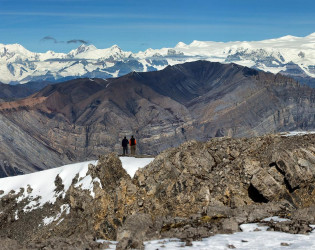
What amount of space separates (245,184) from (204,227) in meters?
11.4

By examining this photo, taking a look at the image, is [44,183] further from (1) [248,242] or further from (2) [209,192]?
(1) [248,242]

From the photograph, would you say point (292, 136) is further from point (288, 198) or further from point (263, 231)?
point (263, 231)

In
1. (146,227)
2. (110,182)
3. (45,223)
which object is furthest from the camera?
(45,223)

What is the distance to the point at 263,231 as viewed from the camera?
23.1 meters

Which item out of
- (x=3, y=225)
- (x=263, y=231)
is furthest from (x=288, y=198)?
(x=3, y=225)

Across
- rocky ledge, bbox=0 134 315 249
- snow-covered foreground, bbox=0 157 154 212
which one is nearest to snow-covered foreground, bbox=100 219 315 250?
rocky ledge, bbox=0 134 315 249

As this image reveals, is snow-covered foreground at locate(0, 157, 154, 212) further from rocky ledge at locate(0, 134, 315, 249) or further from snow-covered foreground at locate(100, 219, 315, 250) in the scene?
snow-covered foreground at locate(100, 219, 315, 250)

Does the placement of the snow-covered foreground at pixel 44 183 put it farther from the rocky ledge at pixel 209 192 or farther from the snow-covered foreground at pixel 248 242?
the snow-covered foreground at pixel 248 242

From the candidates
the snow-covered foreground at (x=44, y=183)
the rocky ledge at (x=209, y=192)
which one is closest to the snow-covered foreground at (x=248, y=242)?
the rocky ledge at (x=209, y=192)

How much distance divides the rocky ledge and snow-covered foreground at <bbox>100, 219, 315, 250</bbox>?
1.22 m

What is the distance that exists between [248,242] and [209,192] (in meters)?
14.7

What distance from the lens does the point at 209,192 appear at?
118ft

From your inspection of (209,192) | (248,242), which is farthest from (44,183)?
(248,242)

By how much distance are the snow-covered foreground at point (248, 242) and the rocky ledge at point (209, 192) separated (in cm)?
122
